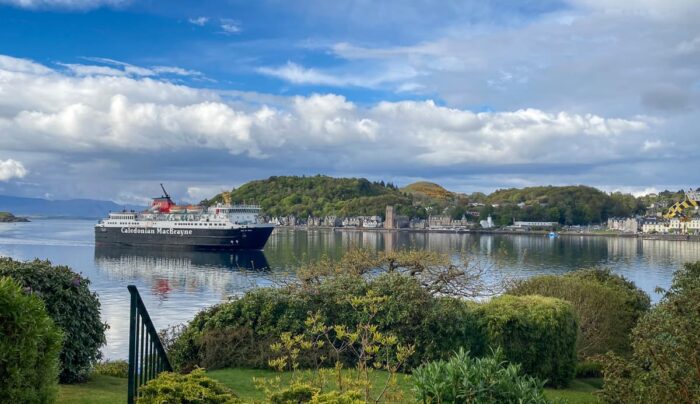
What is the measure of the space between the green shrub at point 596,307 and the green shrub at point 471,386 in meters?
12.4

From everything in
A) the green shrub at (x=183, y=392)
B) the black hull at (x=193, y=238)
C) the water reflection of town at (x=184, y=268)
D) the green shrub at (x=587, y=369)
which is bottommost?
the water reflection of town at (x=184, y=268)

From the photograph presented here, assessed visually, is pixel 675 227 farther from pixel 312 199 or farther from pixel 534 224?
pixel 312 199

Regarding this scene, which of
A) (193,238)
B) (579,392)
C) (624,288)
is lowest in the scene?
(579,392)

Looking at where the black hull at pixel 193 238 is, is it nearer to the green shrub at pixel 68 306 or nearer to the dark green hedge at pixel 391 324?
the dark green hedge at pixel 391 324

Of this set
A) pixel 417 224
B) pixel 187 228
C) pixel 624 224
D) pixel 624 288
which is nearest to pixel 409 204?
pixel 417 224

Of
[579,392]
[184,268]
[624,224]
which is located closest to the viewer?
[579,392]

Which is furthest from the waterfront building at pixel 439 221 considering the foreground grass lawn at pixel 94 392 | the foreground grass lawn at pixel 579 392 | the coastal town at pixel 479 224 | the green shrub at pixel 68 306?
the green shrub at pixel 68 306

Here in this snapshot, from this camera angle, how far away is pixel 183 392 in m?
5.93

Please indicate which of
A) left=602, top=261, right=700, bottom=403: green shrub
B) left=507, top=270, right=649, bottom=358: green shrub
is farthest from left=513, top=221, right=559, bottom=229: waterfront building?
left=602, top=261, right=700, bottom=403: green shrub

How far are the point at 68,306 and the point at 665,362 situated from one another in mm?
8212

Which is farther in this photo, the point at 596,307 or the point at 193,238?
the point at 193,238

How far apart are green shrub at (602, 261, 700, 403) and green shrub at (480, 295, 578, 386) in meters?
2.78

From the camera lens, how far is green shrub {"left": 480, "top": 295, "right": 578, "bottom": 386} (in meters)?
12.2

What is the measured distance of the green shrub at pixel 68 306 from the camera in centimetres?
928
